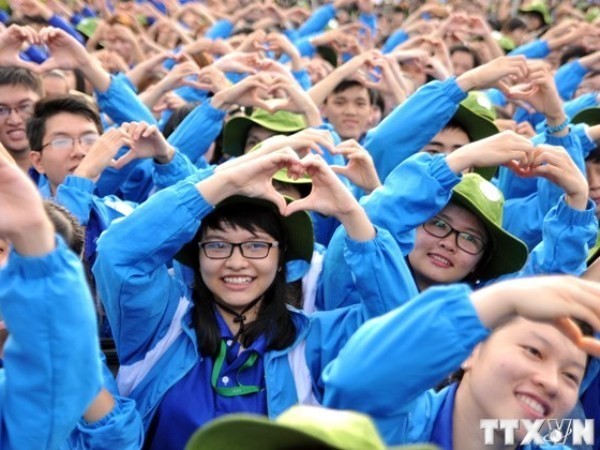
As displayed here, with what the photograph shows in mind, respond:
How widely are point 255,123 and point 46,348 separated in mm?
2883

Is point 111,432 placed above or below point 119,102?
below

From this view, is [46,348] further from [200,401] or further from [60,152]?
[60,152]

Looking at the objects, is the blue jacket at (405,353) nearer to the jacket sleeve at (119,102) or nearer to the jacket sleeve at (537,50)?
the jacket sleeve at (119,102)

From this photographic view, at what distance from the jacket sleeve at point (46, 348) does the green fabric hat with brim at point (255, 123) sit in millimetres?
2721

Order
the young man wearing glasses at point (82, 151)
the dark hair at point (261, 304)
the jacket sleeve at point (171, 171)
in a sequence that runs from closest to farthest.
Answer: the dark hair at point (261, 304), the young man wearing glasses at point (82, 151), the jacket sleeve at point (171, 171)

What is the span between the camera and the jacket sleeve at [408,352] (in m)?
1.78

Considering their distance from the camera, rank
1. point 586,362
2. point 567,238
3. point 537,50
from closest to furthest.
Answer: point 586,362 < point 567,238 < point 537,50

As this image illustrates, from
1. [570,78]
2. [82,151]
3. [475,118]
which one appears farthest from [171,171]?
[570,78]

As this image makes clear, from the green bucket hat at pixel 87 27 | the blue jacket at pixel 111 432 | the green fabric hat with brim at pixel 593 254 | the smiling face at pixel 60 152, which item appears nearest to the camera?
the blue jacket at pixel 111 432

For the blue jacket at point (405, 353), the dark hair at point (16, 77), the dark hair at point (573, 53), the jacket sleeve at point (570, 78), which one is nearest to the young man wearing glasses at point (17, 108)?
the dark hair at point (16, 77)

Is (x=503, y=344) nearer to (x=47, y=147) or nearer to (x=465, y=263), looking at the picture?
(x=465, y=263)

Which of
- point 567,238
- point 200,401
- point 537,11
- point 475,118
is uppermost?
point 475,118

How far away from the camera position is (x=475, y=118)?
4215 mm

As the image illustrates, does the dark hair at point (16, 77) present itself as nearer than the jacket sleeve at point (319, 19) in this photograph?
Yes
